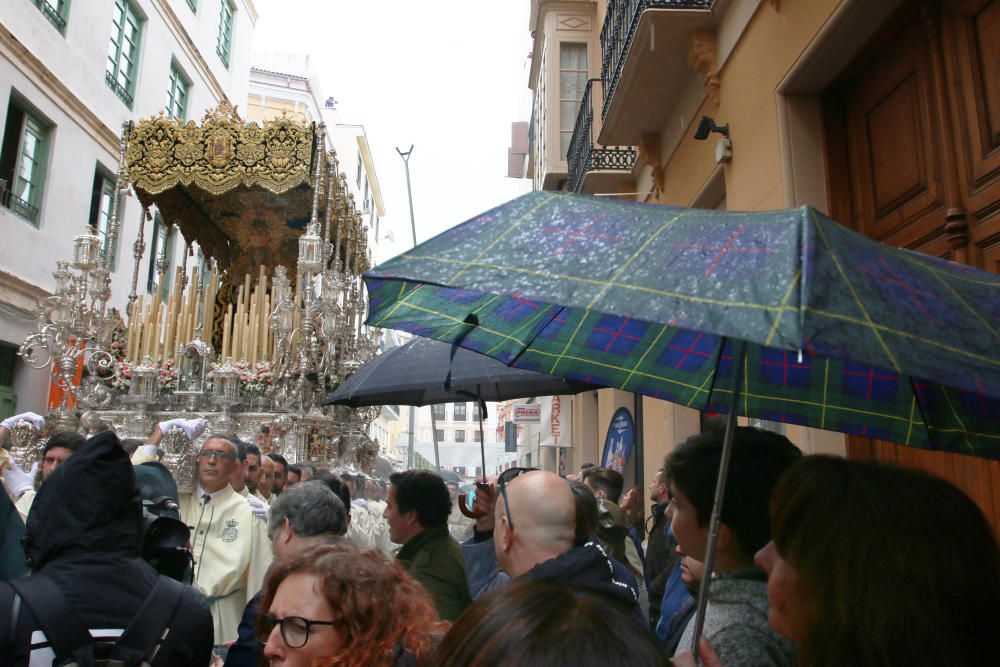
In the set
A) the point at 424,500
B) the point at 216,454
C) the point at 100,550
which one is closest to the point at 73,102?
the point at 216,454

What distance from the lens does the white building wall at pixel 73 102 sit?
12602 millimetres

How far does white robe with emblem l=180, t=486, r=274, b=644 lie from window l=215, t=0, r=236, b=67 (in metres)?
19.0

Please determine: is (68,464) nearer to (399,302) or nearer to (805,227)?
(399,302)

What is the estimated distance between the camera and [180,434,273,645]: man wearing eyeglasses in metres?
4.59

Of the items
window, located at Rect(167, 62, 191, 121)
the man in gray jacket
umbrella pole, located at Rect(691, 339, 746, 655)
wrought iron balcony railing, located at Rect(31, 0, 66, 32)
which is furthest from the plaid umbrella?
window, located at Rect(167, 62, 191, 121)

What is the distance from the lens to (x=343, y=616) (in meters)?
2.11

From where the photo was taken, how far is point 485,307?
312cm

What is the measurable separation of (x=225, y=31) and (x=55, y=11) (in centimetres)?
856

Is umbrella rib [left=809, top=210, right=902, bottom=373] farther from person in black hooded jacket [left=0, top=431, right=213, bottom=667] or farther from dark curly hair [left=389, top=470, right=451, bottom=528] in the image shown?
dark curly hair [left=389, top=470, right=451, bottom=528]

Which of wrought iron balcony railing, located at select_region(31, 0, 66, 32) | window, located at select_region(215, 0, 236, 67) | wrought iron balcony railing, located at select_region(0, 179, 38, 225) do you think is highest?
window, located at select_region(215, 0, 236, 67)

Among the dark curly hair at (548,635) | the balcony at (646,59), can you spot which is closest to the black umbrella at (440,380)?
the balcony at (646,59)

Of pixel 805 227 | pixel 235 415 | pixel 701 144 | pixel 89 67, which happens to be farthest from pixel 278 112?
pixel 805 227

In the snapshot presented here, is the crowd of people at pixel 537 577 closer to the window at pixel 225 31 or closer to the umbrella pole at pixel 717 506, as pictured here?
the umbrella pole at pixel 717 506

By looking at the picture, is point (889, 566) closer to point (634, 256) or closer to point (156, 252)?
point (634, 256)
